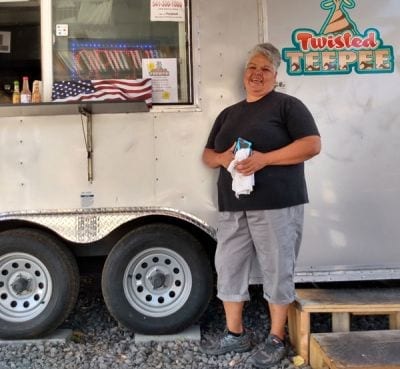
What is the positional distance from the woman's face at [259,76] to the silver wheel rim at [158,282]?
120 cm

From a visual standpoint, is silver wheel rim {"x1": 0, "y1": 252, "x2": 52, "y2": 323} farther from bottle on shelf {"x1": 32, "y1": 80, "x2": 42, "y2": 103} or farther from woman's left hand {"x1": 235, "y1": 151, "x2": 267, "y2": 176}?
woman's left hand {"x1": 235, "y1": 151, "x2": 267, "y2": 176}

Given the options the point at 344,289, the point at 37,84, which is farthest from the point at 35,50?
the point at 344,289

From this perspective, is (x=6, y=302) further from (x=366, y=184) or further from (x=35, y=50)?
(x=366, y=184)

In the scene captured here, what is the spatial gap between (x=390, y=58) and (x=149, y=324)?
2390 mm

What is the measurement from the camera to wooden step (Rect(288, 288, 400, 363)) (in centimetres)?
306

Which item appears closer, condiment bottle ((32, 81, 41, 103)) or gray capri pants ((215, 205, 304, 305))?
gray capri pants ((215, 205, 304, 305))

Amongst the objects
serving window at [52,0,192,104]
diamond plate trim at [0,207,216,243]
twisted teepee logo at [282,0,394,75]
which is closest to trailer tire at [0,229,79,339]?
diamond plate trim at [0,207,216,243]

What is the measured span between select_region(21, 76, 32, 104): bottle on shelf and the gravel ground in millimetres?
1627

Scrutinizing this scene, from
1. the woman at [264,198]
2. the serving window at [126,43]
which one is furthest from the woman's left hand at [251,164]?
the serving window at [126,43]

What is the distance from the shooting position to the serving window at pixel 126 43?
134 inches

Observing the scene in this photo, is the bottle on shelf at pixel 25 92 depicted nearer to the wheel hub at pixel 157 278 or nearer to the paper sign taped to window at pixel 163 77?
the paper sign taped to window at pixel 163 77

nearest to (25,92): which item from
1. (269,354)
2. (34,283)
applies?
(34,283)

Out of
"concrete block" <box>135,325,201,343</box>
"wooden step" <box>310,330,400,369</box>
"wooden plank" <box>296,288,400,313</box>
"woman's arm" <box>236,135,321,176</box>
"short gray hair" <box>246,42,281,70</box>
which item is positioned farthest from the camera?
"concrete block" <box>135,325,201,343</box>

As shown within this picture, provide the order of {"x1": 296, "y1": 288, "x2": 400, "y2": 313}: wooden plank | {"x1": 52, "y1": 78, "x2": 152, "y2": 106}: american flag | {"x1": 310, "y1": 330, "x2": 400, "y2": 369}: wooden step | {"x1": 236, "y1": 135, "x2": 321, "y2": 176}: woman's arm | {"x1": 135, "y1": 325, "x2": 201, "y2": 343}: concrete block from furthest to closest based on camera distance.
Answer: {"x1": 135, "y1": 325, "x2": 201, "y2": 343}: concrete block
{"x1": 52, "y1": 78, "x2": 152, "y2": 106}: american flag
{"x1": 296, "y1": 288, "x2": 400, "y2": 313}: wooden plank
{"x1": 236, "y1": 135, "x2": 321, "y2": 176}: woman's arm
{"x1": 310, "y1": 330, "x2": 400, "y2": 369}: wooden step
